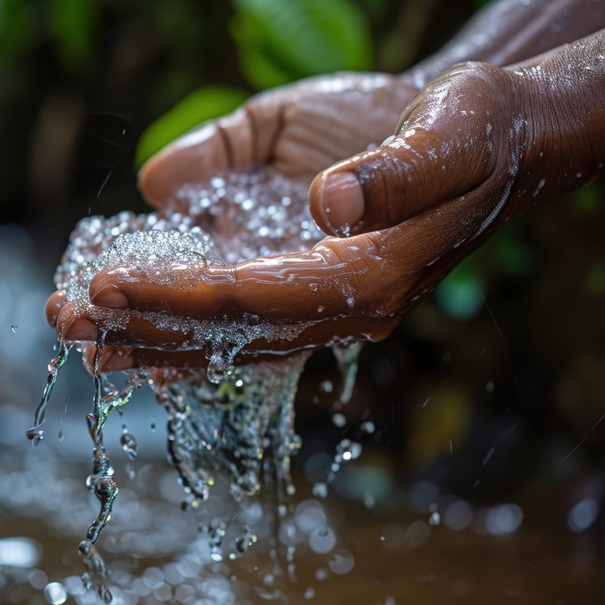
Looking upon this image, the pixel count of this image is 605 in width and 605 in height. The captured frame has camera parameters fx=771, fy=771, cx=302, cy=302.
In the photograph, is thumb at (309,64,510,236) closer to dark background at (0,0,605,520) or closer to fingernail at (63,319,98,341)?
fingernail at (63,319,98,341)

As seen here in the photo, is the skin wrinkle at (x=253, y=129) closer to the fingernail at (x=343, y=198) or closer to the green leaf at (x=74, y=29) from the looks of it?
the fingernail at (x=343, y=198)

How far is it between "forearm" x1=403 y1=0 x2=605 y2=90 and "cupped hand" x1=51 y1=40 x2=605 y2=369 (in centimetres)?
55

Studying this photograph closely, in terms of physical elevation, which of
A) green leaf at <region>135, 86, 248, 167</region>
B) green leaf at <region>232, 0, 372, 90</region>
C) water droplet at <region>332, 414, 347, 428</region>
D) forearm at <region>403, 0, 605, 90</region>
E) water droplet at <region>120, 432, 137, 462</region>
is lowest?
water droplet at <region>332, 414, 347, 428</region>

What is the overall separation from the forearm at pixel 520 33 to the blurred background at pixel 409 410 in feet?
1.74

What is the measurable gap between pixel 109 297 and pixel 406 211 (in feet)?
1.21

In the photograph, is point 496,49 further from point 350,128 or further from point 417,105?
point 417,105

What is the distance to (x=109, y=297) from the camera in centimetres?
93

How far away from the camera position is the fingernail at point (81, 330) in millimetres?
1006

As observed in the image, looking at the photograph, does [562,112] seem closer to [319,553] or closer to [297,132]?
[297,132]

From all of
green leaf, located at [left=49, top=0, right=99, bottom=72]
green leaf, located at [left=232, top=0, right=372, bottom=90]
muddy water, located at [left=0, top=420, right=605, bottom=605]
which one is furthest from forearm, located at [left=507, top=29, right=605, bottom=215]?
green leaf, located at [left=49, top=0, right=99, bottom=72]

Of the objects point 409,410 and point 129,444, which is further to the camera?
point 409,410

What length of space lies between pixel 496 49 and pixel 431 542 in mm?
1178

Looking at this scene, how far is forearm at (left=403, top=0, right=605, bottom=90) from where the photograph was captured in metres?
1.65

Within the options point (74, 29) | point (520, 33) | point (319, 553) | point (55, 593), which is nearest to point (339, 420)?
point (319, 553)
